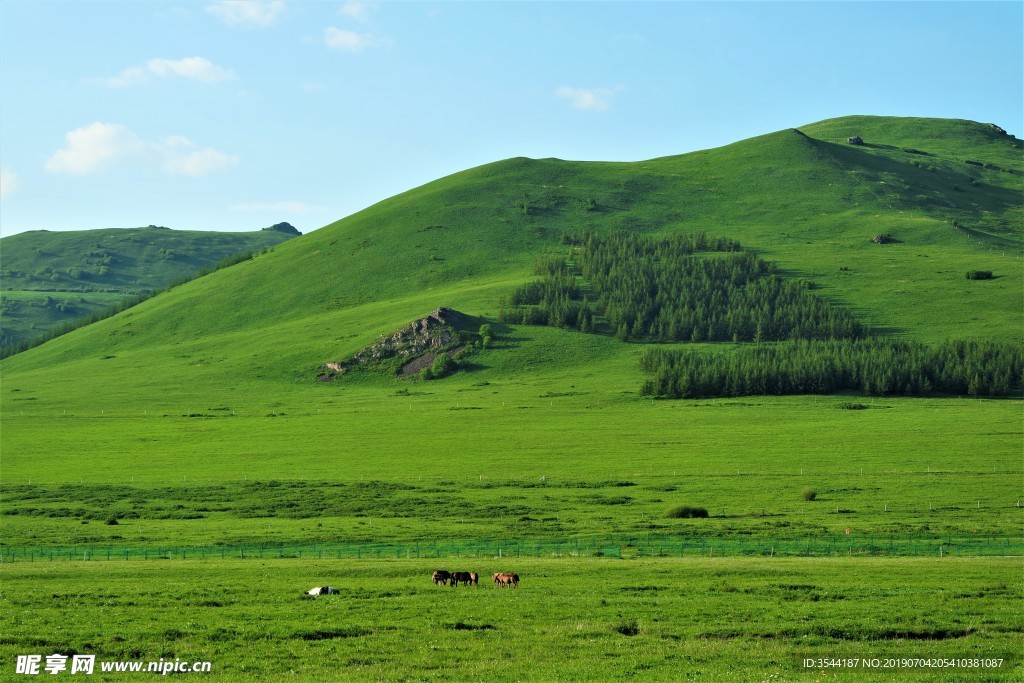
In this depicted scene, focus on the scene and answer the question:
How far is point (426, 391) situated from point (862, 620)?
464 feet

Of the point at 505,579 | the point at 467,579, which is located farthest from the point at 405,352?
the point at 505,579

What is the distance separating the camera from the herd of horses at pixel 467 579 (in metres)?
47.9

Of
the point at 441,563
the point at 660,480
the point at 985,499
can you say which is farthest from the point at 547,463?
the point at 441,563

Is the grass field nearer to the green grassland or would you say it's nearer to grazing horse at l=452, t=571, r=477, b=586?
the green grassland

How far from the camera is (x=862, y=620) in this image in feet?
126

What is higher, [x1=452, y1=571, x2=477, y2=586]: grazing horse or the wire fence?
[x1=452, y1=571, x2=477, y2=586]: grazing horse

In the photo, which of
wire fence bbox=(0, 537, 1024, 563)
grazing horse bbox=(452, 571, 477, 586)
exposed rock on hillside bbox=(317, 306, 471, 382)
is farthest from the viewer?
exposed rock on hillside bbox=(317, 306, 471, 382)

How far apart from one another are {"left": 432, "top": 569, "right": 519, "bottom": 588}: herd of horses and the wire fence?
10.7m

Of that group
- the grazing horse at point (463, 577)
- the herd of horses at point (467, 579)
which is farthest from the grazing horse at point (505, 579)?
the grazing horse at point (463, 577)

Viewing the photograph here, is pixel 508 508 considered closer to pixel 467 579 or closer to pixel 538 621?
pixel 467 579

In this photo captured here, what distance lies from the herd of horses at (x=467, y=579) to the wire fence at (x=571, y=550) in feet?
35.2

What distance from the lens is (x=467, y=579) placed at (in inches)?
1949

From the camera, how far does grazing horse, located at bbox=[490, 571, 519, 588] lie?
157 ft

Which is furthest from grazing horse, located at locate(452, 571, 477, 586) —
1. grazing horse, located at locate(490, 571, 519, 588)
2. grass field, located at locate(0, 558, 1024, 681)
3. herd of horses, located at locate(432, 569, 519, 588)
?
grass field, located at locate(0, 558, 1024, 681)
